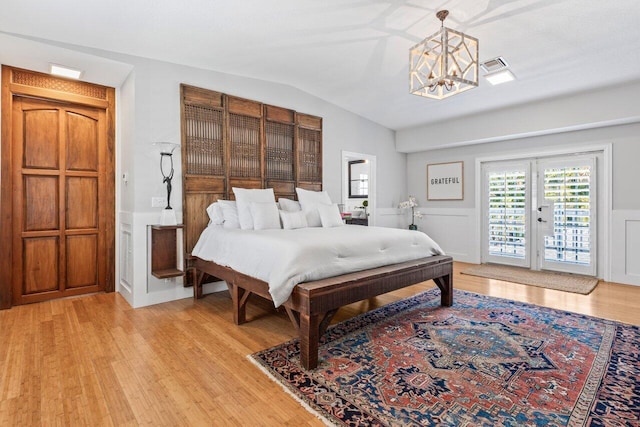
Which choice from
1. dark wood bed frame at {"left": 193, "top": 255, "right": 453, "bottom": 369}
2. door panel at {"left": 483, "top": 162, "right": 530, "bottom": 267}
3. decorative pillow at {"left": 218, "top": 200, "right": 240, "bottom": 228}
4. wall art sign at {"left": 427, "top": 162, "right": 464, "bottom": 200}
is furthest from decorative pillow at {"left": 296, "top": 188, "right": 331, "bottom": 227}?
door panel at {"left": 483, "top": 162, "right": 530, "bottom": 267}

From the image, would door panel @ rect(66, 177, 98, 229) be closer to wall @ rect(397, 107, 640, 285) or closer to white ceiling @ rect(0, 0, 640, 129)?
white ceiling @ rect(0, 0, 640, 129)

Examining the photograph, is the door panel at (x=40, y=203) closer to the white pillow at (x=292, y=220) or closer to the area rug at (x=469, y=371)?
the white pillow at (x=292, y=220)

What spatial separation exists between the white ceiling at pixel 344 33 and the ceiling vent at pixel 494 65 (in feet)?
0.18

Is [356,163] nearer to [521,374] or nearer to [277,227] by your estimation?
[277,227]

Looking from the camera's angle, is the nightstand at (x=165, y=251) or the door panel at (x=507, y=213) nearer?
the nightstand at (x=165, y=251)

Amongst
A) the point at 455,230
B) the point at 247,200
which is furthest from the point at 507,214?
the point at 247,200

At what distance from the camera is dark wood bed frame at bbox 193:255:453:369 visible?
7.70 feet

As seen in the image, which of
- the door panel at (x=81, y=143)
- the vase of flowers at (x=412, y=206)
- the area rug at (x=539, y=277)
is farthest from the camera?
the vase of flowers at (x=412, y=206)

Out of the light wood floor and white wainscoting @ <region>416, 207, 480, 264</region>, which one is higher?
white wainscoting @ <region>416, 207, 480, 264</region>

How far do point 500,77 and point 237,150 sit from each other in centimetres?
351

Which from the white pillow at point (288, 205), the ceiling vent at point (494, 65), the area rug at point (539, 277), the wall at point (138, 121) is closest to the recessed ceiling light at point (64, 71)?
the wall at point (138, 121)

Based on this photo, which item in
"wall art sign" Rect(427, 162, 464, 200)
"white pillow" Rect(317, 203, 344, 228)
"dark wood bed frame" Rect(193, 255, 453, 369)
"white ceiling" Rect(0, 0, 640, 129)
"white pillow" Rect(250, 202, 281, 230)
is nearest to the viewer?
"dark wood bed frame" Rect(193, 255, 453, 369)

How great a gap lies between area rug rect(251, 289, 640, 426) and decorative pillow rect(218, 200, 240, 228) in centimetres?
173

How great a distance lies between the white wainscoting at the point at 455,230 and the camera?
6.30 meters
